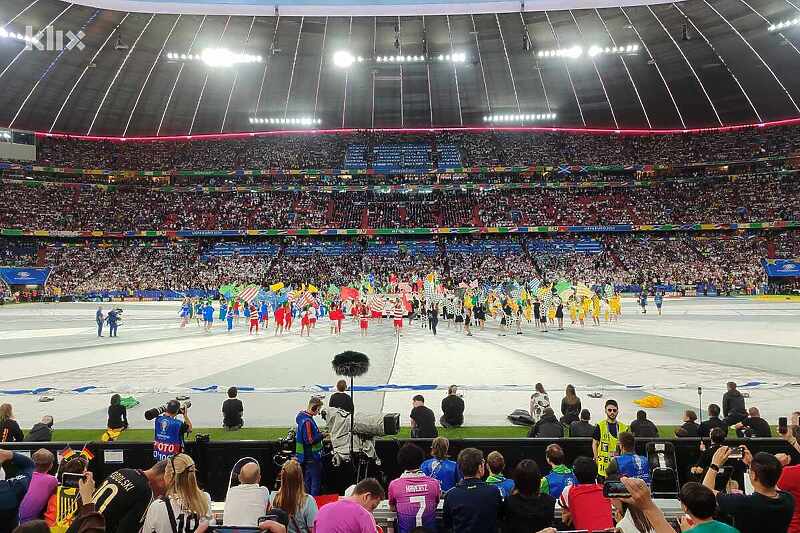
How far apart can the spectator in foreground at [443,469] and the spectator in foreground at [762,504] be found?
95.0 inches

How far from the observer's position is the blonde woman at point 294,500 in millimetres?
4020

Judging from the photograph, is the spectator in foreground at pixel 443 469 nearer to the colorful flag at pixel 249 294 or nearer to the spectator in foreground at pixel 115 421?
the spectator in foreground at pixel 115 421

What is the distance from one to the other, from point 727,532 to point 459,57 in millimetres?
47288

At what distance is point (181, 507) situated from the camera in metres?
3.83

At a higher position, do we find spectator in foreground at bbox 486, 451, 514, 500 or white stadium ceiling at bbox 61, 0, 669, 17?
white stadium ceiling at bbox 61, 0, 669, 17

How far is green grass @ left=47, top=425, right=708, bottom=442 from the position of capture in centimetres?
891

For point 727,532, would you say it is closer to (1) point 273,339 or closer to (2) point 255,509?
(2) point 255,509

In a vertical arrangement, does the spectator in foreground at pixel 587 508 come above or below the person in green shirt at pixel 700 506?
below

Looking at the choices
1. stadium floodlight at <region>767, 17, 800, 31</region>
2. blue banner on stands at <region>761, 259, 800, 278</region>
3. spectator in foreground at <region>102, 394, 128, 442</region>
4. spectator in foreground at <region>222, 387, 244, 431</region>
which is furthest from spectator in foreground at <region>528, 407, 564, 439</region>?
blue banner on stands at <region>761, 259, 800, 278</region>

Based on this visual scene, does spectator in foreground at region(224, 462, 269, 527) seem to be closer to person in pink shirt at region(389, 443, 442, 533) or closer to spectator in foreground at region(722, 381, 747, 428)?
person in pink shirt at region(389, 443, 442, 533)

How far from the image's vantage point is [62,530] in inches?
169

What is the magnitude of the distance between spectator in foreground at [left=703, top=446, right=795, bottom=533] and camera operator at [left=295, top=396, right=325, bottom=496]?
14.6 ft

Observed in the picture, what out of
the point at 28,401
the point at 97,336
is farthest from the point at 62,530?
the point at 97,336
